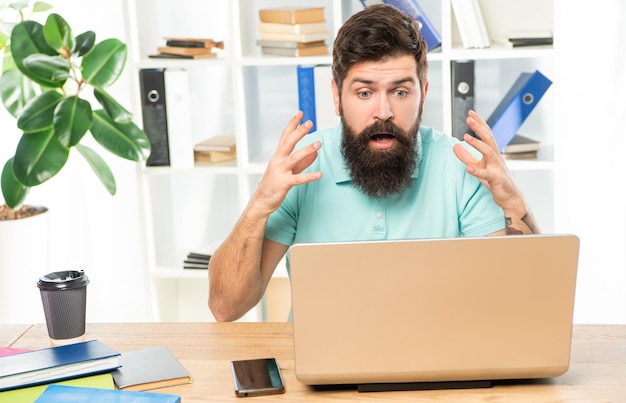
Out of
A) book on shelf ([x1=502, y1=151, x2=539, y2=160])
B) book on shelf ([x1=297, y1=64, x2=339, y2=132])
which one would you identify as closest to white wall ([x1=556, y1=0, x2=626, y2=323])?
book on shelf ([x1=502, y1=151, x2=539, y2=160])

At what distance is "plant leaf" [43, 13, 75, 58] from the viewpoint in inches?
114

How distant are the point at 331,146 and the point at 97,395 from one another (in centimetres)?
98

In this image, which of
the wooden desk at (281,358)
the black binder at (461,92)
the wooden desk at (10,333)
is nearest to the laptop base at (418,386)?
the wooden desk at (281,358)

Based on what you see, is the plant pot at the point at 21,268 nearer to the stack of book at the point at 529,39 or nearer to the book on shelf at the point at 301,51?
the book on shelf at the point at 301,51

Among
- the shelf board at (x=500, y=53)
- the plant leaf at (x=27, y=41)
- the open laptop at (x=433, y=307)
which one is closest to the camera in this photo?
the open laptop at (x=433, y=307)

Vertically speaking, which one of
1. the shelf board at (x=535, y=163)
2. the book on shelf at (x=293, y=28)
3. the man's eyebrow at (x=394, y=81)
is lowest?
the shelf board at (x=535, y=163)

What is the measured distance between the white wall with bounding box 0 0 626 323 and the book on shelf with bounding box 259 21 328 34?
0.54 meters

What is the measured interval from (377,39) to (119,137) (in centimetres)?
109

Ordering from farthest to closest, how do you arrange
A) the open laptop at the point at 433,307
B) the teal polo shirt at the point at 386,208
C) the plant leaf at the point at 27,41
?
the plant leaf at the point at 27,41
the teal polo shirt at the point at 386,208
the open laptop at the point at 433,307

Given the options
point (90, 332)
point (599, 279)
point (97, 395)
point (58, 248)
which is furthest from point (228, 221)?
point (97, 395)

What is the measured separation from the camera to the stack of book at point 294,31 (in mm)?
3221

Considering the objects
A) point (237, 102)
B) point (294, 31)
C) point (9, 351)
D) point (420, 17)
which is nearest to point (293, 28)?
point (294, 31)

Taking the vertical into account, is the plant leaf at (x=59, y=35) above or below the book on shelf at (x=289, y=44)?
above

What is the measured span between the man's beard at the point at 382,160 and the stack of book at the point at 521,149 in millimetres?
1143
